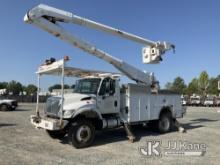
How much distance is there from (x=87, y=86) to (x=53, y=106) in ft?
5.65

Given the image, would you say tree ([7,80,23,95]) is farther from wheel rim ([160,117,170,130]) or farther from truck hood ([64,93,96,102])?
truck hood ([64,93,96,102])

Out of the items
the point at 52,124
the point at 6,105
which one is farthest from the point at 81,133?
the point at 6,105

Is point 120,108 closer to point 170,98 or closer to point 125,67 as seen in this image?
point 125,67

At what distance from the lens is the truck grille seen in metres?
10.3

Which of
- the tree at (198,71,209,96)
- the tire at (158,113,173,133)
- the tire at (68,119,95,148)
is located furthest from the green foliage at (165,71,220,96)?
the tire at (68,119,95,148)

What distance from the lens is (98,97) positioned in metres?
11.1

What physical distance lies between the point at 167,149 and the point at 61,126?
11.9ft

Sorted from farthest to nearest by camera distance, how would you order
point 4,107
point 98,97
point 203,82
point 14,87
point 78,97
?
point 14,87
point 203,82
point 4,107
point 98,97
point 78,97

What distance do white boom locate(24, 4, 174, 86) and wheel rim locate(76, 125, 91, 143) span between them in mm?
3420

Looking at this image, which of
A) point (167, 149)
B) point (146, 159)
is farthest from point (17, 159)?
point (167, 149)

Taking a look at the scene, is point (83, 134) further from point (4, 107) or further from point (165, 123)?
point (4, 107)

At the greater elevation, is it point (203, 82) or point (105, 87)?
point (203, 82)

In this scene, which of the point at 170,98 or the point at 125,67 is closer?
the point at 125,67

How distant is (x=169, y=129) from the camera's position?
1426 cm
